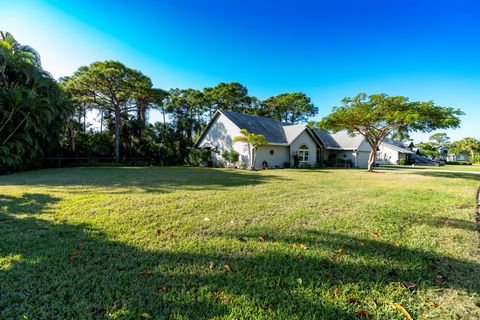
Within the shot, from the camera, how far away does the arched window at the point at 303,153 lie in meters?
22.0

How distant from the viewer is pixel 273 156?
20.2 m

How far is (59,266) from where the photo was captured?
8.26 feet

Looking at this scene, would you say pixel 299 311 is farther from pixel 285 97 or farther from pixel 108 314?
pixel 285 97

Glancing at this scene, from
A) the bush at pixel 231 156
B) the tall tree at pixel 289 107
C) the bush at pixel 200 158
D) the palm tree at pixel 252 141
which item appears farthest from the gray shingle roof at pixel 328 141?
the bush at pixel 200 158

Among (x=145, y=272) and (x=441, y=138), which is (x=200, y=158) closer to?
(x=145, y=272)

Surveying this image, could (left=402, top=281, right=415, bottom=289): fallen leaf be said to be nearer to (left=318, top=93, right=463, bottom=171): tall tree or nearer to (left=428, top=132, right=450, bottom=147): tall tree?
(left=318, top=93, right=463, bottom=171): tall tree

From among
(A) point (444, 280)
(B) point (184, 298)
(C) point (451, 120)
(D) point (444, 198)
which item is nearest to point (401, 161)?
(C) point (451, 120)

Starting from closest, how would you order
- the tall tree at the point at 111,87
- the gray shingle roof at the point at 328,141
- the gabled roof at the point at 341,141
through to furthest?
1. the tall tree at the point at 111,87
2. the gabled roof at the point at 341,141
3. the gray shingle roof at the point at 328,141

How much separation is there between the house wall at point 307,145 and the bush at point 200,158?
8.67m

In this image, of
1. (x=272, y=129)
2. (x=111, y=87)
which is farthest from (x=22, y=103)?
(x=272, y=129)

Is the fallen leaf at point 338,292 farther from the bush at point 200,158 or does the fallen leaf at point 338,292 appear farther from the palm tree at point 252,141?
the bush at point 200,158

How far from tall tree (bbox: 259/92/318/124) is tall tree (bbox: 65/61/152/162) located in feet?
67.6

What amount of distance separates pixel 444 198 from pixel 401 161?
34.7 m

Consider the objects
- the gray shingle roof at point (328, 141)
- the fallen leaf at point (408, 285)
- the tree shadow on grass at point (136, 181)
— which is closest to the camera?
the fallen leaf at point (408, 285)
